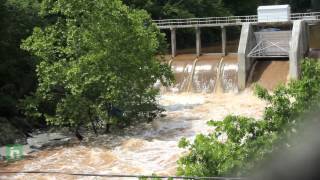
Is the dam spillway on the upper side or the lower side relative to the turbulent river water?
upper

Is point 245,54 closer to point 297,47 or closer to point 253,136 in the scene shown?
point 297,47

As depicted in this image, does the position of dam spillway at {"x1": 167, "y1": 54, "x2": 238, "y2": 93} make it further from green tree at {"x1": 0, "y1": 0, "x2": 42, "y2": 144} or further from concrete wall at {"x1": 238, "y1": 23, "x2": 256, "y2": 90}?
green tree at {"x1": 0, "y1": 0, "x2": 42, "y2": 144}

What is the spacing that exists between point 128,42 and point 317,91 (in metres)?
15.4

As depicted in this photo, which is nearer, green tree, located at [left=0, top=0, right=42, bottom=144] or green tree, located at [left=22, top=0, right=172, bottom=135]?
green tree, located at [left=22, top=0, right=172, bottom=135]

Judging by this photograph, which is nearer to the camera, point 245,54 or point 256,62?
point 245,54

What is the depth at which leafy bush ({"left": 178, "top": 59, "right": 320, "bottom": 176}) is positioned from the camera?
1177 cm

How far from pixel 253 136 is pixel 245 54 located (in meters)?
24.7

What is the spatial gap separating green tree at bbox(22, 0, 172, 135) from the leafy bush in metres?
12.9

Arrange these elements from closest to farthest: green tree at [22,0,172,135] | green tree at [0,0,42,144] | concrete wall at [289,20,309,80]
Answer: green tree at [22,0,172,135], green tree at [0,0,42,144], concrete wall at [289,20,309,80]

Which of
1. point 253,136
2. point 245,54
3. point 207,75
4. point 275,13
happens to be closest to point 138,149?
point 253,136

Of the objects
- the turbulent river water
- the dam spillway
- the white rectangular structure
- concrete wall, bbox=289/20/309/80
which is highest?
the white rectangular structure

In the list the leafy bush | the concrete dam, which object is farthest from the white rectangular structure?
the leafy bush

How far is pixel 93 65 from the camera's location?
2573cm

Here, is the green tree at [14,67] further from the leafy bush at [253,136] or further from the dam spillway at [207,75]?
the leafy bush at [253,136]
